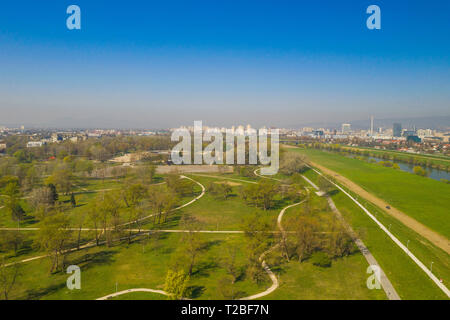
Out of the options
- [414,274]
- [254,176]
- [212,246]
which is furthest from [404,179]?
[212,246]

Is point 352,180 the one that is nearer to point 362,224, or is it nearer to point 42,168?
point 362,224

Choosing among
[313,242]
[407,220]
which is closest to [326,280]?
[313,242]

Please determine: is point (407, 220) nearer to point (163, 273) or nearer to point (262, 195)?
point (262, 195)

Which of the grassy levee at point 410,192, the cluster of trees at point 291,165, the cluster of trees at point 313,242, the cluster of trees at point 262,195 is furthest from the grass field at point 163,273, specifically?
the cluster of trees at point 291,165

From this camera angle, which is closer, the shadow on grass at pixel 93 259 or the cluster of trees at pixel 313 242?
the shadow on grass at pixel 93 259

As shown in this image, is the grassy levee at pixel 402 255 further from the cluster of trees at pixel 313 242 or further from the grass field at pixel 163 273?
the cluster of trees at pixel 313 242
